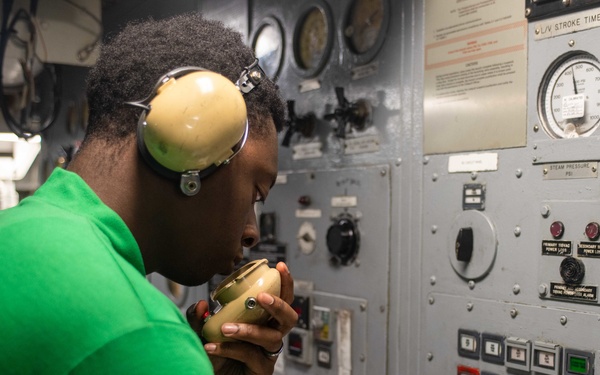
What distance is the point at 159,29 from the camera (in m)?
1.33

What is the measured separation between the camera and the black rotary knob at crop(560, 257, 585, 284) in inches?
78.3

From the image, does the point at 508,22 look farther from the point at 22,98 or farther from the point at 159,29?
the point at 22,98

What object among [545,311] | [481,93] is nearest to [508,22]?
[481,93]

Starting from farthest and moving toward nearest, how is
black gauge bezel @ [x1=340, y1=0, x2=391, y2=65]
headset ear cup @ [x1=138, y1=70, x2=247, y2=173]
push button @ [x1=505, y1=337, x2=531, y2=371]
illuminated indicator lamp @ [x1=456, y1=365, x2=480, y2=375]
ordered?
black gauge bezel @ [x1=340, y1=0, x2=391, y2=65]
illuminated indicator lamp @ [x1=456, y1=365, x2=480, y2=375]
push button @ [x1=505, y1=337, x2=531, y2=371]
headset ear cup @ [x1=138, y1=70, x2=247, y2=173]

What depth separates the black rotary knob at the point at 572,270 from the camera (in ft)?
6.53

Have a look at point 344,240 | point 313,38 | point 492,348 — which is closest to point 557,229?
point 492,348

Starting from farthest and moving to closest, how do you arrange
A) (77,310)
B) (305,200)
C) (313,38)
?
(313,38)
(305,200)
(77,310)

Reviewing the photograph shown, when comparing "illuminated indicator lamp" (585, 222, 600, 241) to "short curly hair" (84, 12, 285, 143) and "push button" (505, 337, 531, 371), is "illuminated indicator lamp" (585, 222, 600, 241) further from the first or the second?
"short curly hair" (84, 12, 285, 143)

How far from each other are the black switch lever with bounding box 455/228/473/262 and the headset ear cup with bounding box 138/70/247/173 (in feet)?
4.32

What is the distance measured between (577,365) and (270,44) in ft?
6.90

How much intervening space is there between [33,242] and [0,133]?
232 inches

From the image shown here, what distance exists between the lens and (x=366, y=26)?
9.44 ft

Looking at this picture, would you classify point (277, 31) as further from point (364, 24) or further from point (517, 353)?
point (517, 353)

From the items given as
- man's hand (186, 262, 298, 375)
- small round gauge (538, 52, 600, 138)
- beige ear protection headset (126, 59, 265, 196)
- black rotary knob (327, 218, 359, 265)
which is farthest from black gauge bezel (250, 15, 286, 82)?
beige ear protection headset (126, 59, 265, 196)
